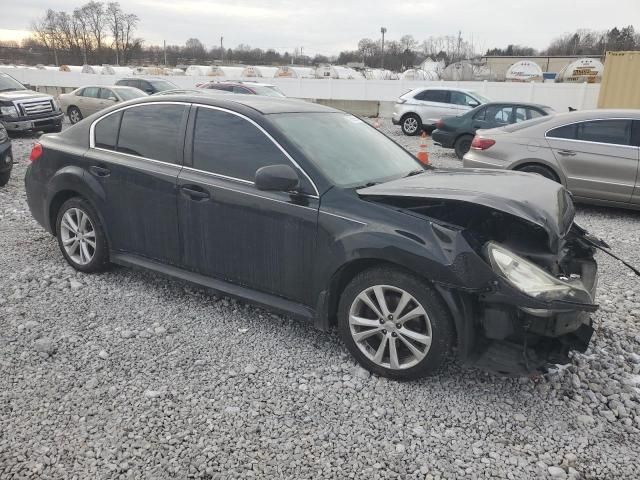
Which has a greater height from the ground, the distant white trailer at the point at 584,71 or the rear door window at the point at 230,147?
the distant white trailer at the point at 584,71

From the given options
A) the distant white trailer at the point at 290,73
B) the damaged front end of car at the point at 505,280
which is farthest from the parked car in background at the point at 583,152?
the distant white trailer at the point at 290,73

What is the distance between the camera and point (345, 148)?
393 centimetres

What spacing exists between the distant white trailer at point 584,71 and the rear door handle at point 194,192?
32.8 metres

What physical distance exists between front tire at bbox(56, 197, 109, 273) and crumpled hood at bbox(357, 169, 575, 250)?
2.47 m

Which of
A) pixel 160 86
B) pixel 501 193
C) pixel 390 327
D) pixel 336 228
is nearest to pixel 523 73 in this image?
pixel 160 86

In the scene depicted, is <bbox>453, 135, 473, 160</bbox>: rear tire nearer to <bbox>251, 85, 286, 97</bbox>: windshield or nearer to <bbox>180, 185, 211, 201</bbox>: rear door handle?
<bbox>251, 85, 286, 97</bbox>: windshield

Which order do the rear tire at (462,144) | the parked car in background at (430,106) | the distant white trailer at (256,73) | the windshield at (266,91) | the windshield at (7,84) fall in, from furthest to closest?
the distant white trailer at (256,73)
the windshield at (266,91)
the parked car in background at (430,106)
the windshield at (7,84)
the rear tire at (462,144)

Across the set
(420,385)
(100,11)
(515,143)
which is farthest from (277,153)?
(100,11)

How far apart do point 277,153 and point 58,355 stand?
6.48 feet

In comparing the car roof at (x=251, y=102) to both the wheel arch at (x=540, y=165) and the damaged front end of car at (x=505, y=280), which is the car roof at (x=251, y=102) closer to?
the damaged front end of car at (x=505, y=280)

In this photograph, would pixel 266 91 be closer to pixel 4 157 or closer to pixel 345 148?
pixel 4 157

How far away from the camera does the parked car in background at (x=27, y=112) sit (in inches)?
530

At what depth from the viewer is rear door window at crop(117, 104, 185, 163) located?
4.10 meters

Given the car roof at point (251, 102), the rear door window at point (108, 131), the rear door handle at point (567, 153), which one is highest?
the car roof at point (251, 102)
